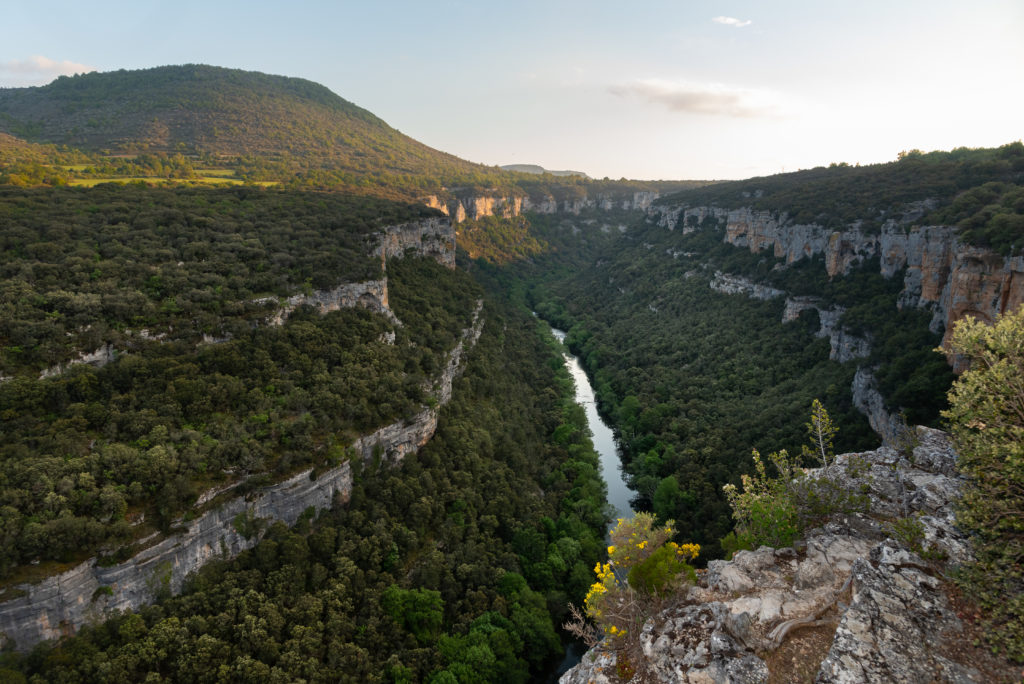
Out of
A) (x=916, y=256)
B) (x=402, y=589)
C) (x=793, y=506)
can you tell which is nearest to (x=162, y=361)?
(x=402, y=589)

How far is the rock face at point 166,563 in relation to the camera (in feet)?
57.1

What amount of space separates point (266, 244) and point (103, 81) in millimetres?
102553

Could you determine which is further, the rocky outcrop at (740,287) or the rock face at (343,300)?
the rocky outcrop at (740,287)

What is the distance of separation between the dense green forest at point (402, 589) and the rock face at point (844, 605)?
13865 millimetres

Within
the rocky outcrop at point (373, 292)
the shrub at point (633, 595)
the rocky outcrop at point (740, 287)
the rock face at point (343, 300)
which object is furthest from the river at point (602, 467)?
the rock face at point (343, 300)

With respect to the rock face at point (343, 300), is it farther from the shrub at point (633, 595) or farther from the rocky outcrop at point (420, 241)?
the shrub at point (633, 595)

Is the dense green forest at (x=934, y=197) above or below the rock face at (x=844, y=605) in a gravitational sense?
above

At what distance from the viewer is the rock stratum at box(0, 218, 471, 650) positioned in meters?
17.5

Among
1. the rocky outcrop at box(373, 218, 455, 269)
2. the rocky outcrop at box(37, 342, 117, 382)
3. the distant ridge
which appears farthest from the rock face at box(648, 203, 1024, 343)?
the distant ridge

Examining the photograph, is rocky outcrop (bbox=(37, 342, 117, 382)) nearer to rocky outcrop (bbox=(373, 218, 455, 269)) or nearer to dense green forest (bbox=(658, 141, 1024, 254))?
rocky outcrop (bbox=(373, 218, 455, 269))

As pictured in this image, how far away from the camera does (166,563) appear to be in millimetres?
20703

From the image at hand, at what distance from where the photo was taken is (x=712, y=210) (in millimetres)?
93938

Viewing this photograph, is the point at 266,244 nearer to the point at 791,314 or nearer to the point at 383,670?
the point at 383,670

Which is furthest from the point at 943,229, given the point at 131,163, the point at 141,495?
the point at 131,163
